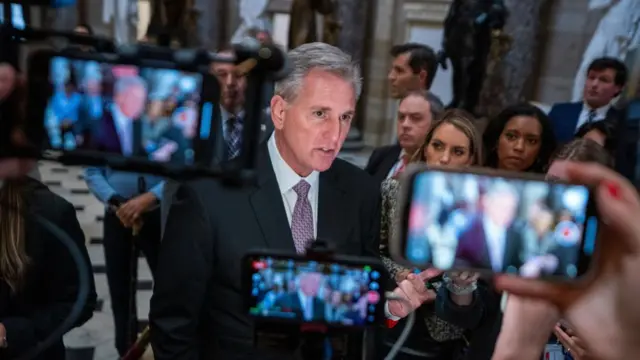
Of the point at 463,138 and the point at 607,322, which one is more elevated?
the point at 463,138

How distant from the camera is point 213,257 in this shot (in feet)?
3.64

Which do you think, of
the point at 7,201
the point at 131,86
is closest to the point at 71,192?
the point at 7,201

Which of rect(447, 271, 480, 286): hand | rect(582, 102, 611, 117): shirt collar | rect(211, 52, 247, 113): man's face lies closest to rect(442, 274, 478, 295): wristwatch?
rect(447, 271, 480, 286): hand

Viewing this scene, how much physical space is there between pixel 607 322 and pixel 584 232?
125 millimetres

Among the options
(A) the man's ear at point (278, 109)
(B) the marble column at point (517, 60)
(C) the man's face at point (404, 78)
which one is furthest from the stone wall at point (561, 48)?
(A) the man's ear at point (278, 109)

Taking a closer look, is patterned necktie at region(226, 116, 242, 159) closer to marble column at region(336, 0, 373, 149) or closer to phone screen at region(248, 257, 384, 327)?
phone screen at region(248, 257, 384, 327)

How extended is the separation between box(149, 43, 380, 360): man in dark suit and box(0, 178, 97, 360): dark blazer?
0.32 m

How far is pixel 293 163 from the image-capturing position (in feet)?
3.71

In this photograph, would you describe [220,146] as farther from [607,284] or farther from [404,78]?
[404,78]

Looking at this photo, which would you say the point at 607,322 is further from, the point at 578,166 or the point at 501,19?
the point at 501,19

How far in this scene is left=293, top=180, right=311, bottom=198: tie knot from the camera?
1153mm

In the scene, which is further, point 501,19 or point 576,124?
point 501,19

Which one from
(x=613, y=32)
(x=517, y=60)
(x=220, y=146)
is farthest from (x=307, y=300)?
(x=517, y=60)

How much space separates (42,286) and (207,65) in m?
0.91
